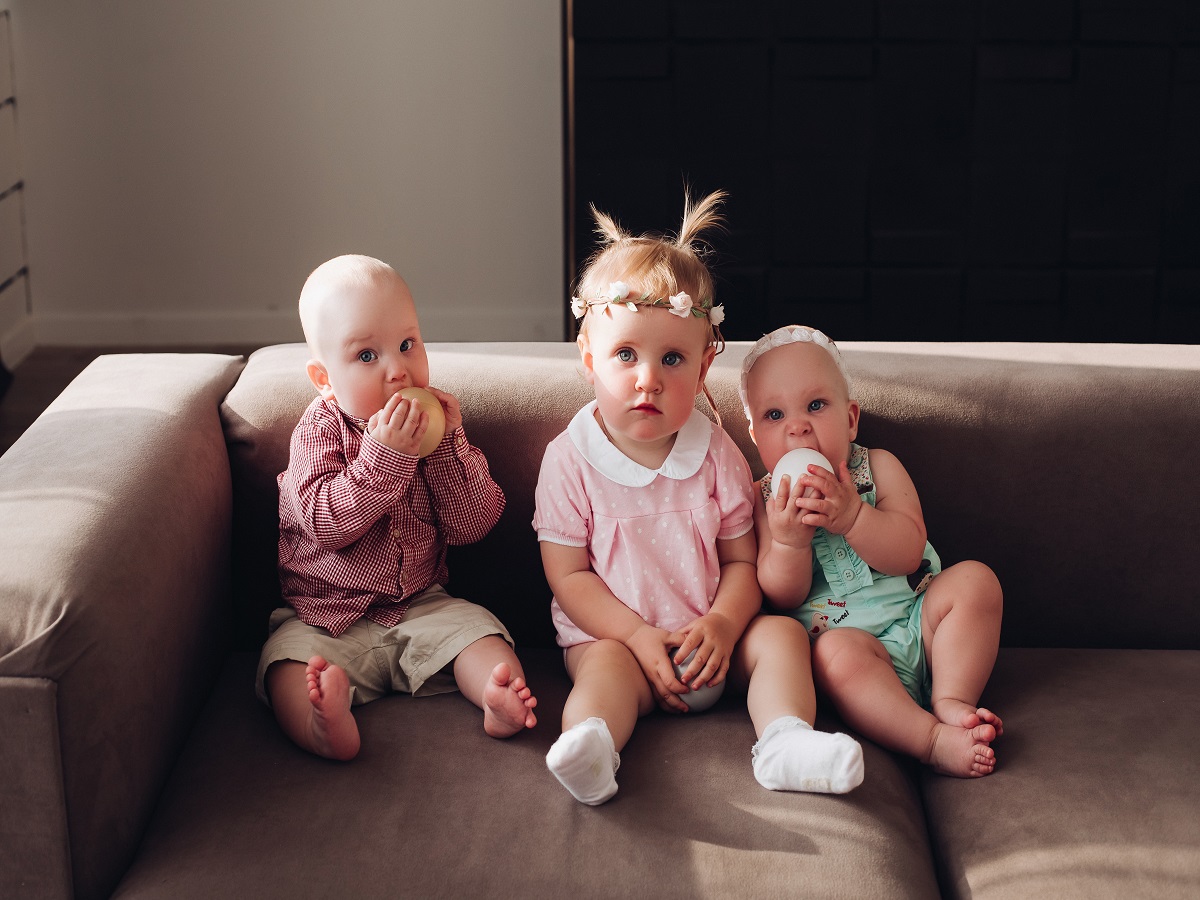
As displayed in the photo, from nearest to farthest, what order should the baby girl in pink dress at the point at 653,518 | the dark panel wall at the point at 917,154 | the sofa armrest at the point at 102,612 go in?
the sofa armrest at the point at 102,612 < the baby girl in pink dress at the point at 653,518 < the dark panel wall at the point at 917,154

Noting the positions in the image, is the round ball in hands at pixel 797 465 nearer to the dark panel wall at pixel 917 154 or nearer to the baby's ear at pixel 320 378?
the baby's ear at pixel 320 378

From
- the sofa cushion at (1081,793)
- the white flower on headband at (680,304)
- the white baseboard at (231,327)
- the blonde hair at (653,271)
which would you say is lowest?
the sofa cushion at (1081,793)

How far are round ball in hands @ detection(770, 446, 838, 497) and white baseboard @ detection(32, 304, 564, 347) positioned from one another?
239 cm

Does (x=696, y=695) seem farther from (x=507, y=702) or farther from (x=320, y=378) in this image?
(x=320, y=378)

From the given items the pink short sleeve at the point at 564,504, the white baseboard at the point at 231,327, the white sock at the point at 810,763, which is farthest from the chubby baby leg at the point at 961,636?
the white baseboard at the point at 231,327

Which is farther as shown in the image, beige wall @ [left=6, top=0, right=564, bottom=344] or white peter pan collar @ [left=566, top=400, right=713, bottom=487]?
beige wall @ [left=6, top=0, right=564, bottom=344]

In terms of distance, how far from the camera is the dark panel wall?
3.00 metres

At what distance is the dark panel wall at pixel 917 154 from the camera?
3004 mm

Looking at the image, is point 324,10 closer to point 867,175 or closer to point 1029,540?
point 867,175

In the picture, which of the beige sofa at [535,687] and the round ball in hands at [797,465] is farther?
the round ball in hands at [797,465]

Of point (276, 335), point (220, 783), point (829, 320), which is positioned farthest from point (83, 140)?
point (220, 783)

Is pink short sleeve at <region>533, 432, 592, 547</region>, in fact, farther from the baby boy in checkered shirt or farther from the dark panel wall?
the dark panel wall

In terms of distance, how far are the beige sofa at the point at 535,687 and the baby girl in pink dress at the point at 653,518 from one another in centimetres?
7

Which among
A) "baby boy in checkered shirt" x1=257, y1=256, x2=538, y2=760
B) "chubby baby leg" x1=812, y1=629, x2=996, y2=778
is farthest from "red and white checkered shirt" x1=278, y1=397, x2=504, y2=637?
"chubby baby leg" x1=812, y1=629, x2=996, y2=778
